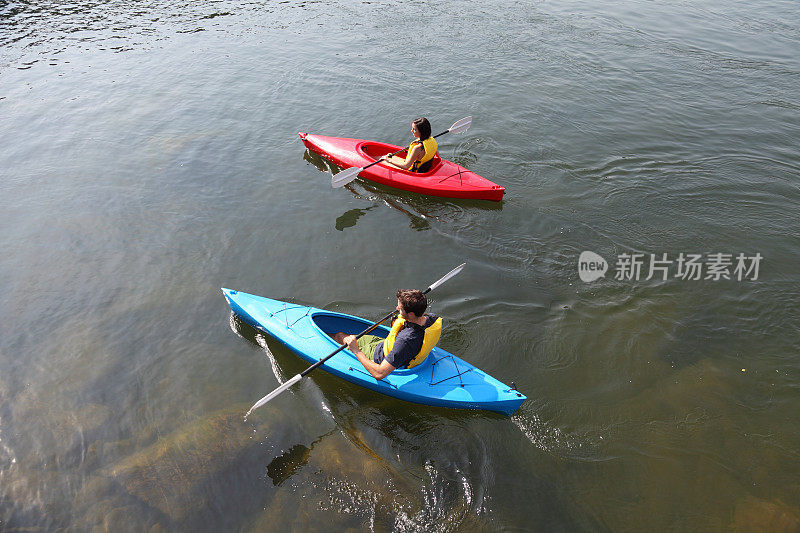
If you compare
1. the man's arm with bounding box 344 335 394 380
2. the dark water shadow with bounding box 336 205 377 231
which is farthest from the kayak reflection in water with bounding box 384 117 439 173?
the man's arm with bounding box 344 335 394 380

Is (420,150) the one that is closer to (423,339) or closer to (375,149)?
(375,149)

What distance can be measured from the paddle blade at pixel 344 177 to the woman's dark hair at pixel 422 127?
124 centimetres

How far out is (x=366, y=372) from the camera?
Result: 5547mm

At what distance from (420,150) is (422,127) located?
394 mm

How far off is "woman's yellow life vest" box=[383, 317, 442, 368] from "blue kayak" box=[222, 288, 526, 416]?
0.47 ft

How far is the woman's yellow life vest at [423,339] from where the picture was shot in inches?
204

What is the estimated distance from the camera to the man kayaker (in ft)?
16.1

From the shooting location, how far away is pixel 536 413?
5.41 metres

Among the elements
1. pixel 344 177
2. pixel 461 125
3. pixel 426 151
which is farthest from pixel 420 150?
pixel 461 125

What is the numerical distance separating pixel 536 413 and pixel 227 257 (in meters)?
4.96

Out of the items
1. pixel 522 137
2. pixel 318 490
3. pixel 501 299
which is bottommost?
pixel 318 490

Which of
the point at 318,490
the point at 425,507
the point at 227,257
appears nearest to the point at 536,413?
the point at 425,507

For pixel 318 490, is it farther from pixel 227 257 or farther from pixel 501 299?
pixel 227 257

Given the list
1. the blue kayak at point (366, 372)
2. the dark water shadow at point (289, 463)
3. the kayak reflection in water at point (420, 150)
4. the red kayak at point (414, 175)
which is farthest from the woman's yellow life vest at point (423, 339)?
the kayak reflection in water at point (420, 150)
